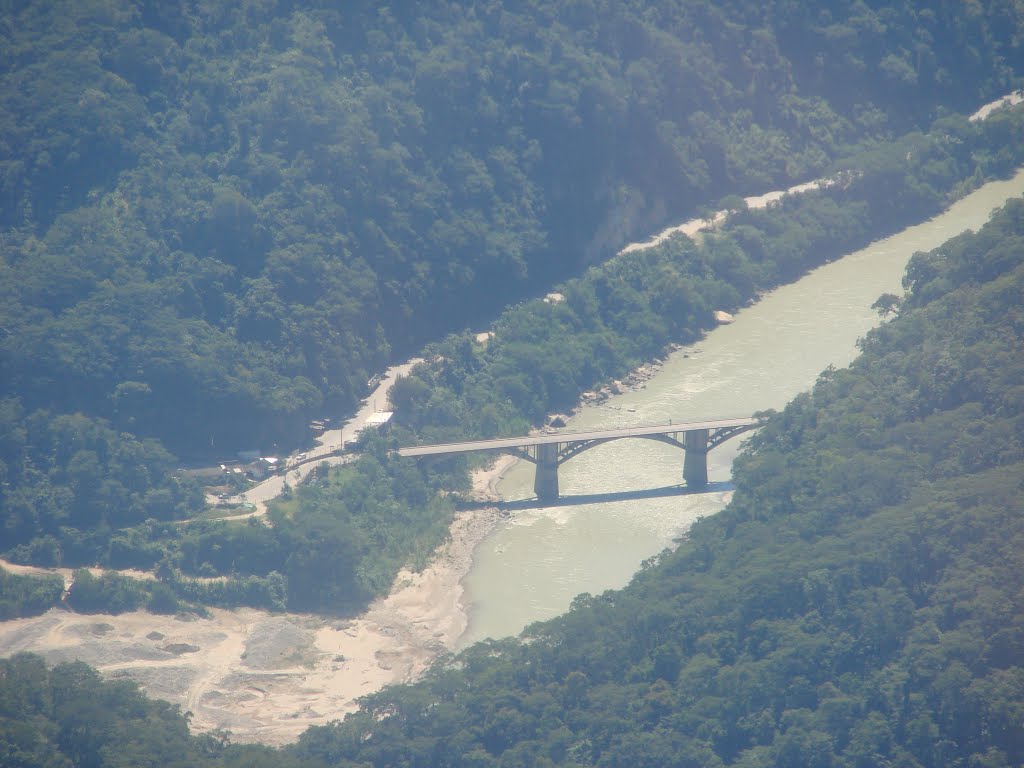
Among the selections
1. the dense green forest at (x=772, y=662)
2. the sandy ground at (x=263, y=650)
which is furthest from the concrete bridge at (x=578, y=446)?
the dense green forest at (x=772, y=662)

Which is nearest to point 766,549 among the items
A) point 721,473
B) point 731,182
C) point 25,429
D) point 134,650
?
point 721,473

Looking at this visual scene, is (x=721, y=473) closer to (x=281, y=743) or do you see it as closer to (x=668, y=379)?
(x=668, y=379)

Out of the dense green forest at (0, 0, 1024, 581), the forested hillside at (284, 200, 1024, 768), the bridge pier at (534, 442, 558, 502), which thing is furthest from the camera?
the dense green forest at (0, 0, 1024, 581)

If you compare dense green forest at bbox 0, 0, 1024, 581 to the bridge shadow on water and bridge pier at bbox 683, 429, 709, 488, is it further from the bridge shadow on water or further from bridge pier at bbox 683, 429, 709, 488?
bridge pier at bbox 683, 429, 709, 488

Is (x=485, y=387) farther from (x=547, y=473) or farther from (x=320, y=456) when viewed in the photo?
(x=320, y=456)

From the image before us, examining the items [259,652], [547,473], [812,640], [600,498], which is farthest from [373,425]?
[812,640]

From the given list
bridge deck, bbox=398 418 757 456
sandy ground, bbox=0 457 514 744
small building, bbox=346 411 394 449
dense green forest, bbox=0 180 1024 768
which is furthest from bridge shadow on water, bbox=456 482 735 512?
dense green forest, bbox=0 180 1024 768
